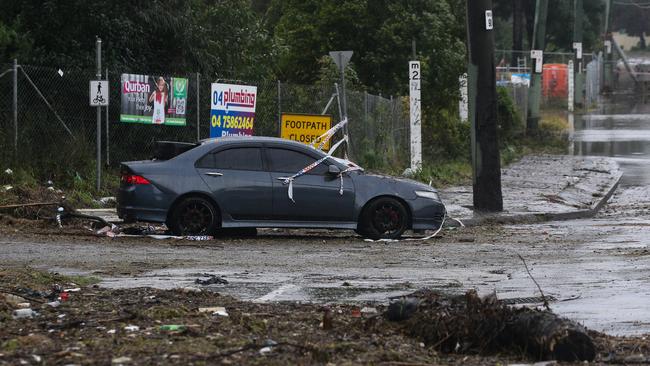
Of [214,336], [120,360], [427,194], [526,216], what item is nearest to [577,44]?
[526,216]

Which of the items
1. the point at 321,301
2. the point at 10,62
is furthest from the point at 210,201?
the point at 10,62

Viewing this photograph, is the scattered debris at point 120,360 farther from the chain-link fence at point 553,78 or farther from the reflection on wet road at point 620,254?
the chain-link fence at point 553,78

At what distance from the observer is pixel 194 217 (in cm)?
1560

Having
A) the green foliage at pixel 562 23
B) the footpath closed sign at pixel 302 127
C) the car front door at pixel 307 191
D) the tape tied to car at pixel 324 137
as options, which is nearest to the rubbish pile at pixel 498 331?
the car front door at pixel 307 191

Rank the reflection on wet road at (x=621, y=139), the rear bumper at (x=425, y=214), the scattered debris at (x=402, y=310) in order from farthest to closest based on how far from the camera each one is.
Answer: the reflection on wet road at (x=621, y=139) → the rear bumper at (x=425, y=214) → the scattered debris at (x=402, y=310)

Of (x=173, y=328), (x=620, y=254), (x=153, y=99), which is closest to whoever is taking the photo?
(x=173, y=328)

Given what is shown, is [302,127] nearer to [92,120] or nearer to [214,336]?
[92,120]

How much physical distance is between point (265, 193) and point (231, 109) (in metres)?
6.60

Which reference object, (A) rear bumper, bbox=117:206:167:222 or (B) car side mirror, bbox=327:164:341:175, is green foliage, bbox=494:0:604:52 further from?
(A) rear bumper, bbox=117:206:167:222

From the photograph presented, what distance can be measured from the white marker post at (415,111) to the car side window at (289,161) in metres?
9.67

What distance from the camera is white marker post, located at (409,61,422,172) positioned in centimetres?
2558

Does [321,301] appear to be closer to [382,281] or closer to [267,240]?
[382,281]

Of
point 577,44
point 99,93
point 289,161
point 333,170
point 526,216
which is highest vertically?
point 577,44

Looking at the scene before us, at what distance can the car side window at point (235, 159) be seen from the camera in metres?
15.9
